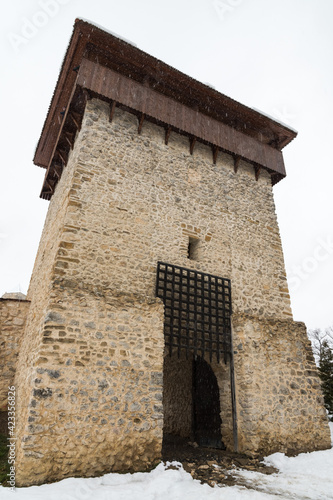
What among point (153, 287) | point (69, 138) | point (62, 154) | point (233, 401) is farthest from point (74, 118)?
point (233, 401)

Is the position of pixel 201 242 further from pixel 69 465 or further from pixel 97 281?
pixel 69 465

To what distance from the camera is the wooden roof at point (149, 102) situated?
7.27 m

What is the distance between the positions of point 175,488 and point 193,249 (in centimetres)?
466

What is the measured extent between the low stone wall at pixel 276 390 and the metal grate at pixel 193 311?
0.37 metres

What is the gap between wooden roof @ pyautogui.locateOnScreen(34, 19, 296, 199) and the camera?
727cm

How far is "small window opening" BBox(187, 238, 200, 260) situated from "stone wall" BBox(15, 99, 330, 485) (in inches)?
2.6

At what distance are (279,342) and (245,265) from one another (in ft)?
6.48

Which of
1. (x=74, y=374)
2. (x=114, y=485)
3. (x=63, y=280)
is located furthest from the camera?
(x=63, y=280)

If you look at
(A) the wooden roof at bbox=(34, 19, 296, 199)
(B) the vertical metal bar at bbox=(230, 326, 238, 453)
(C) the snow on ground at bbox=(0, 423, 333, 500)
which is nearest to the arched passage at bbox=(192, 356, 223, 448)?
(B) the vertical metal bar at bbox=(230, 326, 238, 453)

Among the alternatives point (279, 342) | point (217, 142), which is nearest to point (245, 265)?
point (279, 342)

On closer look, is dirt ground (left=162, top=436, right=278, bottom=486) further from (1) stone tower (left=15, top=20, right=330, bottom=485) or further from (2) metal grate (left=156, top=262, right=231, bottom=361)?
(2) metal grate (left=156, top=262, right=231, bottom=361)

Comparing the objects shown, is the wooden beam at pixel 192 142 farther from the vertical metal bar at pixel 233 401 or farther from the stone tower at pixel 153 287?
the vertical metal bar at pixel 233 401

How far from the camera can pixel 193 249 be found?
293 inches

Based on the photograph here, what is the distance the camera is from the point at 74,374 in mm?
4605
